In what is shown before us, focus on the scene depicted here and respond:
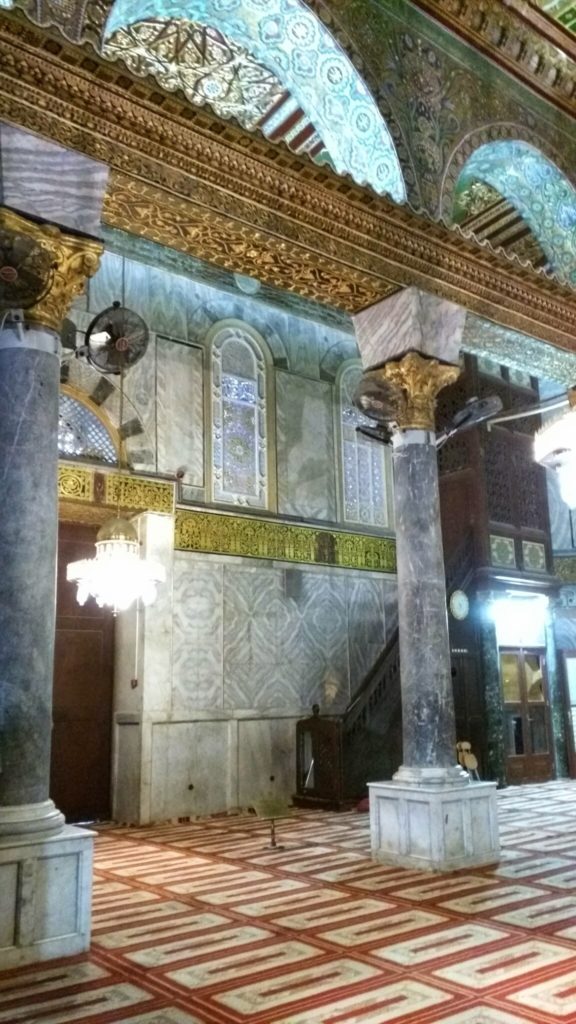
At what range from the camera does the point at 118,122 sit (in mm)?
4699

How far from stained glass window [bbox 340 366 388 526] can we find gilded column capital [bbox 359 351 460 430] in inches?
153

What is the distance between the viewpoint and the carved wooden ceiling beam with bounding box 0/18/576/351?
14.6ft

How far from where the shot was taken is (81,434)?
26.4 feet

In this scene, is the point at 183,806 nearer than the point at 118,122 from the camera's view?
No

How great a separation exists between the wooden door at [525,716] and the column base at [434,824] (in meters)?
5.38

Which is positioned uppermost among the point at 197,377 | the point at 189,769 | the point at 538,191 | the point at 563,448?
the point at 538,191

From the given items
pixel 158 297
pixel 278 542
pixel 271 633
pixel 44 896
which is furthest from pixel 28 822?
pixel 158 297

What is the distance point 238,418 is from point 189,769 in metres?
3.73

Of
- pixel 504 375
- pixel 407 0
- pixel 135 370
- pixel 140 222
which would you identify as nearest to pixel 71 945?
pixel 140 222

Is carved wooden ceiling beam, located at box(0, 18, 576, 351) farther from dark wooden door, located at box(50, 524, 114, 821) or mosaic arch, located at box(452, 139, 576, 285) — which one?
dark wooden door, located at box(50, 524, 114, 821)

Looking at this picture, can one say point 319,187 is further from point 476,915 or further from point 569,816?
point 569,816

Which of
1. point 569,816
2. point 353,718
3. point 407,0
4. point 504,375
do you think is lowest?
point 569,816

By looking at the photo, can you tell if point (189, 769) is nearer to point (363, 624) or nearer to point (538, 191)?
point (363, 624)

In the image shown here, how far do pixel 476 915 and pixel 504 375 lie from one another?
903cm
